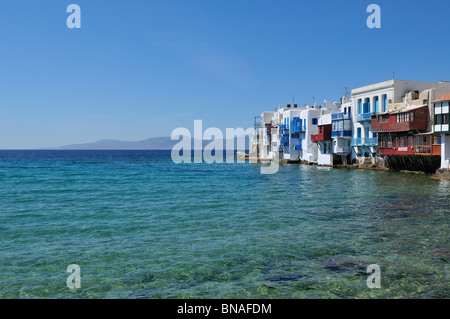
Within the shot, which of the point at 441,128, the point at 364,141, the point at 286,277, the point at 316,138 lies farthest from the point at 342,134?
the point at 286,277

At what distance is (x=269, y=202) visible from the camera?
80.5 ft

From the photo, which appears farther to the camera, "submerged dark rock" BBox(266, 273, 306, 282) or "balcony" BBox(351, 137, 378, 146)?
"balcony" BBox(351, 137, 378, 146)

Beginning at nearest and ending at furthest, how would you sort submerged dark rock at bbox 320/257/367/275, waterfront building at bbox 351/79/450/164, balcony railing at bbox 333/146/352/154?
submerged dark rock at bbox 320/257/367/275 → waterfront building at bbox 351/79/450/164 → balcony railing at bbox 333/146/352/154

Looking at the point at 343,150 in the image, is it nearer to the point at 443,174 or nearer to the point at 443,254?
the point at 443,174

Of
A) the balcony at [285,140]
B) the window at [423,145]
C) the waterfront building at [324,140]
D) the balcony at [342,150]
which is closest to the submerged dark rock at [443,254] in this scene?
the window at [423,145]

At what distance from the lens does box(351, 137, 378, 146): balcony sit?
186ft

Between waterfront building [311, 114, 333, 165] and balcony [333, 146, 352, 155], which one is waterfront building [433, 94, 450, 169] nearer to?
balcony [333, 146, 352, 155]

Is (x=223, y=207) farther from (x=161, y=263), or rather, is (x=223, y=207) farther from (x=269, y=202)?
(x=161, y=263)

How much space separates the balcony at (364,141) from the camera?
186ft

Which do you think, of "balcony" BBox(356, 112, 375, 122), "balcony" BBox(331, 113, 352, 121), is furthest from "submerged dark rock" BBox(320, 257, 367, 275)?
"balcony" BBox(331, 113, 352, 121)

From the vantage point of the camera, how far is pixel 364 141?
59125mm
